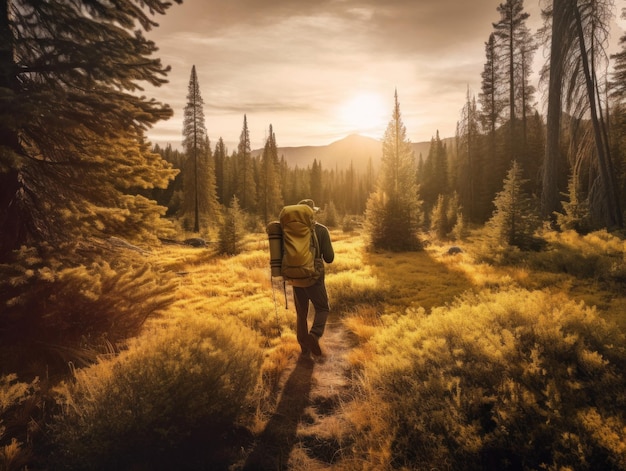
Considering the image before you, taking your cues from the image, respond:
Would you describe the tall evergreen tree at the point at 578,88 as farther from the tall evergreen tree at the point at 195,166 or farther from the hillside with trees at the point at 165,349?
the tall evergreen tree at the point at 195,166

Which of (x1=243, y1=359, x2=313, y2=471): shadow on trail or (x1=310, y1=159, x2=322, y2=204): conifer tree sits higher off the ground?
(x1=310, y1=159, x2=322, y2=204): conifer tree

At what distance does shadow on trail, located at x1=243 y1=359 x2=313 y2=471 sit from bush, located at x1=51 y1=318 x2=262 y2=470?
41cm

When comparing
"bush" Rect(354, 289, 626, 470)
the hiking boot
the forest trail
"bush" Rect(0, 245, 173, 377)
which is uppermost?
"bush" Rect(0, 245, 173, 377)

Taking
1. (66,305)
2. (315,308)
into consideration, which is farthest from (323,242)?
(66,305)

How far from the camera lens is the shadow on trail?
286cm

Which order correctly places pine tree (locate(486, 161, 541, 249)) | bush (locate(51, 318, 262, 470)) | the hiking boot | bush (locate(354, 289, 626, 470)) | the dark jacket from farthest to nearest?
pine tree (locate(486, 161, 541, 249)), the dark jacket, the hiking boot, bush (locate(51, 318, 262, 470)), bush (locate(354, 289, 626, 470))

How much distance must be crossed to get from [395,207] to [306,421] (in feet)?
55.0

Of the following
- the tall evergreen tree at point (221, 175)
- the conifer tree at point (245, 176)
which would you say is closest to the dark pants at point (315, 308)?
the conifer tree at point (245, 176)

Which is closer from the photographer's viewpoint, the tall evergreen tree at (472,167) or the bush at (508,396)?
the bush at (508,396)

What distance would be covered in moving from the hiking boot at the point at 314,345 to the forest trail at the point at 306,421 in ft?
0.37

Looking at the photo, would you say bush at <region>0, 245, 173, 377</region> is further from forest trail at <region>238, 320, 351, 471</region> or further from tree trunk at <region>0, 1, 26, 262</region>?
forest trail at <region>238, 320, 351, 471</region>

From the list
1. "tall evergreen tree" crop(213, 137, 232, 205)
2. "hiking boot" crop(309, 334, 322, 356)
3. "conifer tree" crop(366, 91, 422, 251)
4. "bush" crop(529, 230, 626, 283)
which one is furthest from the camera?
"tall evergreen tree" crop(213, 137, 232, 205)

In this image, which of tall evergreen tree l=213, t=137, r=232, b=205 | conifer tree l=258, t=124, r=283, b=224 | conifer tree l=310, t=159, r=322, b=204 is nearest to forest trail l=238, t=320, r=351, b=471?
conifer tree l=258, t=124, r=283, b=224

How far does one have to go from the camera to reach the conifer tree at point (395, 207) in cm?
1875
